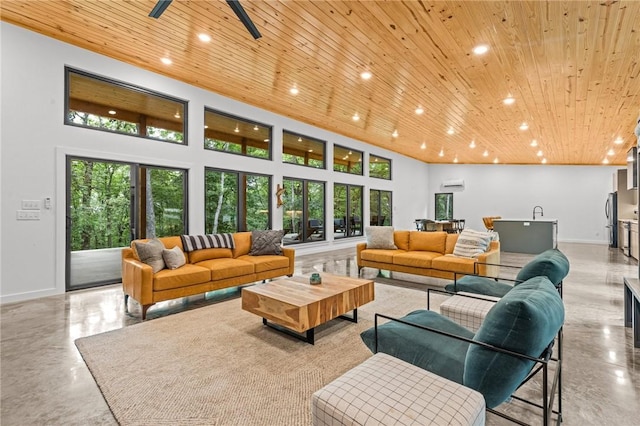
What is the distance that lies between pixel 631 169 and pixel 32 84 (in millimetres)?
10699

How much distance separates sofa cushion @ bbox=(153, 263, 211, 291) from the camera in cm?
352

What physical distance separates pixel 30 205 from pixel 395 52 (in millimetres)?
5439

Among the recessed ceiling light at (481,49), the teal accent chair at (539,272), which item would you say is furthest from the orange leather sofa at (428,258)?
Answer: the recessed ceiling light at (481,49)

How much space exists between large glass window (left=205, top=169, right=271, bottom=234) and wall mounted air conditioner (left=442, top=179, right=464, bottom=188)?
940cm

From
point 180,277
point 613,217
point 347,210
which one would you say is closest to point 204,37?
point 180,277

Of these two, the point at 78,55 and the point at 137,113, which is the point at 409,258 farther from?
the point at 78,55

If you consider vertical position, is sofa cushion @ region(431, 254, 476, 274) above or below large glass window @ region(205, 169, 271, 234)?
below

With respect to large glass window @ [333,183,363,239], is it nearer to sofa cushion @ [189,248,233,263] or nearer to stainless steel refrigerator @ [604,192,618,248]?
sofa cushion @ [189,248,233,263]

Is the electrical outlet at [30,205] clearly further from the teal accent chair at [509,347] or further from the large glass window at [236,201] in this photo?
the teal accent chair at [509,347]

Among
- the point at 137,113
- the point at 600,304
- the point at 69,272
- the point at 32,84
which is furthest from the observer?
the point at 137,113

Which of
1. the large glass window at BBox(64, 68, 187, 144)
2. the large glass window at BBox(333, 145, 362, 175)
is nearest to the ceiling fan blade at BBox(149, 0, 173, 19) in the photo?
the large glass window at BBox(64, 68, 187, 144)

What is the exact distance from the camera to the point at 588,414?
6.01 ft

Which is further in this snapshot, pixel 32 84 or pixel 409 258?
pixel 409 258

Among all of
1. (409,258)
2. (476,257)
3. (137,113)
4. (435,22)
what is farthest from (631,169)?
(137,113)
